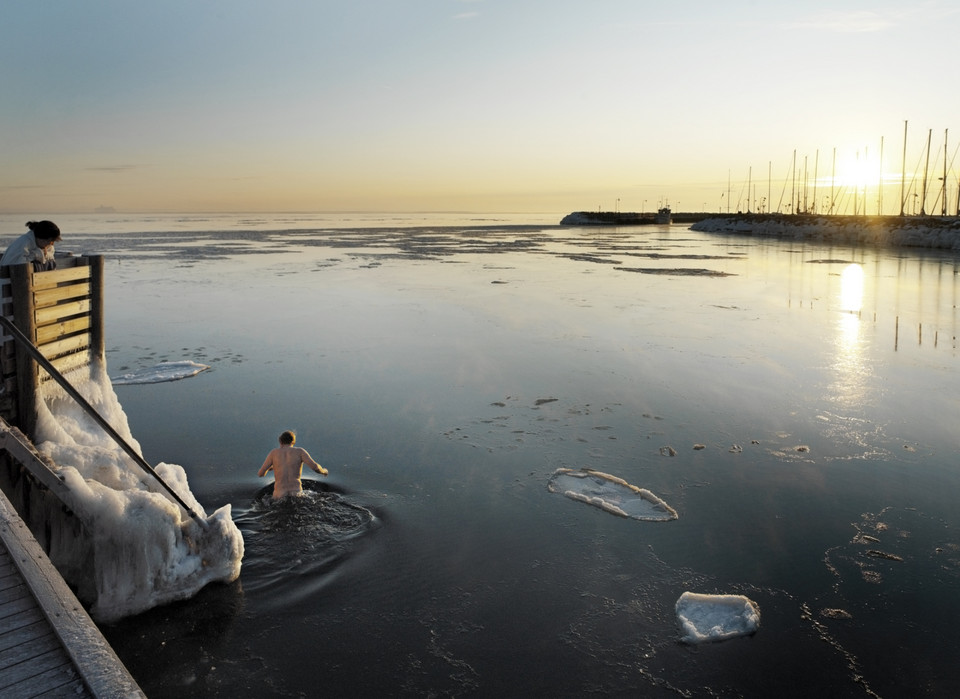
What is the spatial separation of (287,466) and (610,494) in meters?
3.97

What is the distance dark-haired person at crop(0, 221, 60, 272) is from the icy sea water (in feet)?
10.5

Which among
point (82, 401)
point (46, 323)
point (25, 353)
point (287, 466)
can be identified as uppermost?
point (46, 323)

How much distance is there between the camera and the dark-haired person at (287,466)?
8297 millimetres

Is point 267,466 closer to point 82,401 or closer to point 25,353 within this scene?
point 82,401

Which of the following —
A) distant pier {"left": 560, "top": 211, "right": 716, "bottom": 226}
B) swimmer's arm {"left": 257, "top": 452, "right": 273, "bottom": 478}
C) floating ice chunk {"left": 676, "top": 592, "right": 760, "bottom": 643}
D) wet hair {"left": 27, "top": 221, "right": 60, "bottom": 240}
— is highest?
distant pier {"left": 560, "top": 211, "right": 716, "bottom": 226}

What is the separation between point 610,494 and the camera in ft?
28.3

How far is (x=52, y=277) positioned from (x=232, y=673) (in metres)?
5.07

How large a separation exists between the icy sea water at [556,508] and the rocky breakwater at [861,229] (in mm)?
54003

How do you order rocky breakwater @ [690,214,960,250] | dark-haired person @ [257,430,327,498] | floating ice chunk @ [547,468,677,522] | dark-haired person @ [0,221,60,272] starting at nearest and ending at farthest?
dark-haired person @ [0,221,60,272] < floating ice chunk @ [547,468,677,522] < dark-haired person @ [257,430,327,498] < rocky breakwater @ [690,214,960,250]

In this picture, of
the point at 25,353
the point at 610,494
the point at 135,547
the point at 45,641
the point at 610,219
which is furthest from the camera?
the point at 610,219

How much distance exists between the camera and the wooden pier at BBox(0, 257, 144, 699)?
371cm

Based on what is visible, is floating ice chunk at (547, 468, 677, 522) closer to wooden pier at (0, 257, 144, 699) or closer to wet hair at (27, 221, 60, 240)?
wooden pier at (0, 257, 144, 699)

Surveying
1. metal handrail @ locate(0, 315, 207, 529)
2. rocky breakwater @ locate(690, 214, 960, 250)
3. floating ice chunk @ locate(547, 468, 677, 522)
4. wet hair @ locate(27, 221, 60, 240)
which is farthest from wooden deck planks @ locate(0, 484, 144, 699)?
rocky breakwater @ locate(690, 214, 960, 250)

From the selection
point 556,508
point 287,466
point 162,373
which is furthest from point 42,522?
point 162,373
